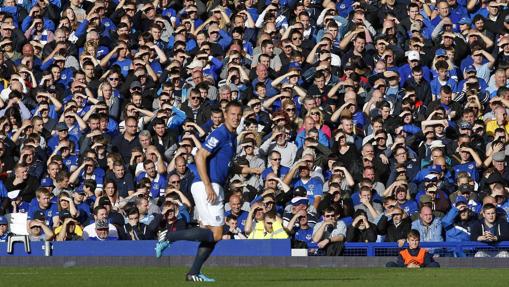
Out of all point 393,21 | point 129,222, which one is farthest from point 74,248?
point 393,21

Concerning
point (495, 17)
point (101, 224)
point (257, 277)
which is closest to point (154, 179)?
point (101, 224)

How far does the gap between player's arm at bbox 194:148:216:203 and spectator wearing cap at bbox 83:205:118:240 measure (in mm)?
7438

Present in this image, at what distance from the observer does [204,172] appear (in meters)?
16.0

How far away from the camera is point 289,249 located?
71.4ft

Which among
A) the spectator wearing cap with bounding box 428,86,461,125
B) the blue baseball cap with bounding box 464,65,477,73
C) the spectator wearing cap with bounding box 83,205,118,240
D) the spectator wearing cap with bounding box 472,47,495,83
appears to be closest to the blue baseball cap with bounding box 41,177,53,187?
the spectator wearing cap with bounding box 83,205,118,240

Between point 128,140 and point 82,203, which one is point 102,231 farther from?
point 128,140

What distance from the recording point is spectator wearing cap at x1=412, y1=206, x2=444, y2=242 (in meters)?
22.0

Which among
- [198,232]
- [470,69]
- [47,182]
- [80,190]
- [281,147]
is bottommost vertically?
[198,232]

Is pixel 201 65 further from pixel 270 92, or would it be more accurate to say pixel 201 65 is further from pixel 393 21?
pixel 393 21

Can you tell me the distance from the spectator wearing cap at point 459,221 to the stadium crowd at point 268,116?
0.03m

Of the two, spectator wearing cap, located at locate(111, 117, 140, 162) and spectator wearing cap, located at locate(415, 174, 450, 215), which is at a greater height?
spectator wearing cap, located at locate(111, 117, 140, 162)

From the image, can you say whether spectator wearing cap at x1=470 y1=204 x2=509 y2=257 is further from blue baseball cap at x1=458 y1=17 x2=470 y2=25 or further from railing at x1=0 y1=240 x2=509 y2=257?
blue baseball cap at x1=458 y1=17 x2=470 y2=25

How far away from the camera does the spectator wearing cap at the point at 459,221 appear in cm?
2205

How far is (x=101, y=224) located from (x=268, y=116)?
420 cm
